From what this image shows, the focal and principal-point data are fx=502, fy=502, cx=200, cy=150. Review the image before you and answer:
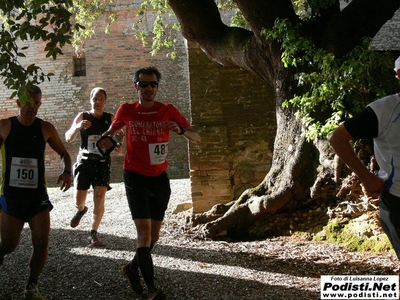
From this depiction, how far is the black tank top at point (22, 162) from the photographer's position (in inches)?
170

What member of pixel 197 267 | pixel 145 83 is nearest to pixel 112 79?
pixel 197 267

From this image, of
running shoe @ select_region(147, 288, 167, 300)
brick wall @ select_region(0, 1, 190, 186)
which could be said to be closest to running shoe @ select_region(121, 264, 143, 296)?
running shoe @ select_region(147, 288, 167, 300)

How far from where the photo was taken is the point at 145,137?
454 centimetres

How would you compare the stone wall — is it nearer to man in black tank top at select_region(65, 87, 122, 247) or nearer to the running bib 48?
man in black tank top at select_region(65, 87, 122, 247)

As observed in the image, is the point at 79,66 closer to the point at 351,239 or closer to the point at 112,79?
the point at 112,79

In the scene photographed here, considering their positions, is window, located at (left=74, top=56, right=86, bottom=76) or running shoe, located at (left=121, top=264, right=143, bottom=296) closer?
running shoe, located at (left=121, top=264, right=143, bottom=296)

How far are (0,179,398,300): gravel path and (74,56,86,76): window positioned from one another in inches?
461

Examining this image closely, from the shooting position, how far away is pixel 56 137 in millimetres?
4641

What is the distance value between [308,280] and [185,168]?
13410mm

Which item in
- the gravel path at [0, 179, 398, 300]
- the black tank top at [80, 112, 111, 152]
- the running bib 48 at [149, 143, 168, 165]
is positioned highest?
the black tank top at [80, 112, 111, 152]

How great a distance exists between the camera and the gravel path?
15.2 feet

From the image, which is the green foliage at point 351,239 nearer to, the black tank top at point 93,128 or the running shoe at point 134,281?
the running shoe at point 134,281

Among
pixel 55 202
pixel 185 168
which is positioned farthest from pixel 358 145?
pixel 185 168

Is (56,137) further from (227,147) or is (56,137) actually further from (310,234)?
(227,147)
